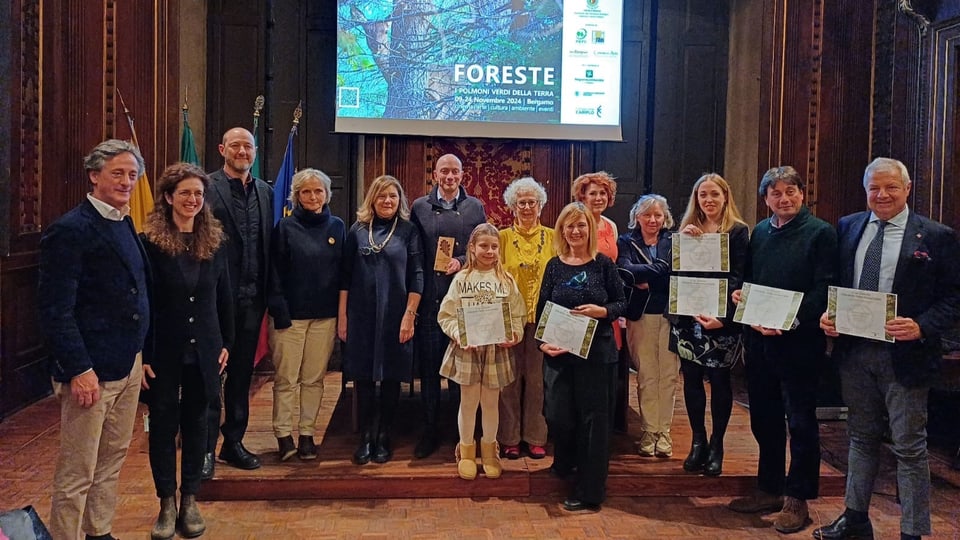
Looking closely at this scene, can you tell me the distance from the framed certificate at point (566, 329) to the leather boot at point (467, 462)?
707 millimetres

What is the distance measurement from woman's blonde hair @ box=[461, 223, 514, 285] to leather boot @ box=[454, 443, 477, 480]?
0.84 metres

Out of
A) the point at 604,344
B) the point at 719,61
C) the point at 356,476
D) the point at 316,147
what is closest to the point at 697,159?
the point at 719,61

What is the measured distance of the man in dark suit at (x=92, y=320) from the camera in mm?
2344

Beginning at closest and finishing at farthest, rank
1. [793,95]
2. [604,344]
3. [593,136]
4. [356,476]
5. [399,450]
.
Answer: [604,344]
[356,476]
[399,450]
[793,95]
[593,136]

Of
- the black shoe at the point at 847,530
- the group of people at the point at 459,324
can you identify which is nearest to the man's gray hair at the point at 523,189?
the group of people at the point at 459,324

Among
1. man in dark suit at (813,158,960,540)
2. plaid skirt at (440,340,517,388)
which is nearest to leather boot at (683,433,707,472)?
man in dark suit at (813,158,960,540)

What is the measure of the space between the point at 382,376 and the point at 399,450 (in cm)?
49

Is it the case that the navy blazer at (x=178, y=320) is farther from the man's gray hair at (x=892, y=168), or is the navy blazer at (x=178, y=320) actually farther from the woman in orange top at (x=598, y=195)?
the man's gray hair at (x=892, y=168)

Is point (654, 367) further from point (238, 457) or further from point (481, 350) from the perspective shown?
point (238, 457)

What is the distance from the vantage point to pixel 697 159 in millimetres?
6723

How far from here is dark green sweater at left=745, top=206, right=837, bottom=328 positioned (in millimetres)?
2984

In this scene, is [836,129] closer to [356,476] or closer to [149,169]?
[356,476]

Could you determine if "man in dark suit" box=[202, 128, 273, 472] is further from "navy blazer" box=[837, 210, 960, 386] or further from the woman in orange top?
"navy blazer" box=[837, 210, 960, 386]

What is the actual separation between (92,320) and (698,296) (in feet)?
8.08
